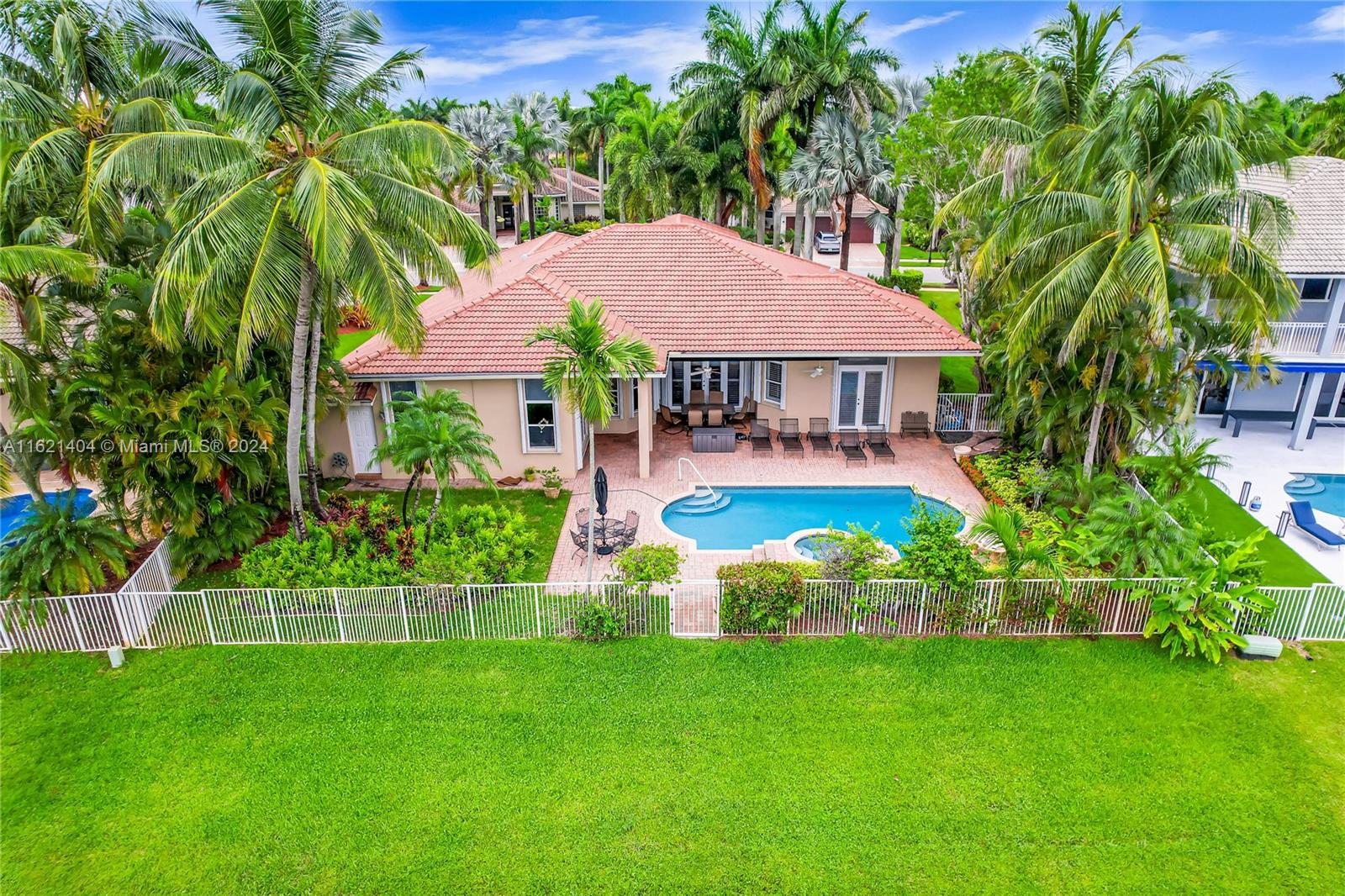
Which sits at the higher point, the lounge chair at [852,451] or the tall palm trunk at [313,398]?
the tall palm trunk at [313,398]

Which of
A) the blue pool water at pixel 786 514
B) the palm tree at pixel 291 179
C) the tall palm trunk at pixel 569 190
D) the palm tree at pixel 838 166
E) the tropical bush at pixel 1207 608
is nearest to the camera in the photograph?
the palm tree at pixel 291 179

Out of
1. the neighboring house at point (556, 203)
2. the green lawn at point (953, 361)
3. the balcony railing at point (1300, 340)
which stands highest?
the neighboring house at point (556, 203)

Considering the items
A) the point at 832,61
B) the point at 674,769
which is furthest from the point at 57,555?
the point at 832,61

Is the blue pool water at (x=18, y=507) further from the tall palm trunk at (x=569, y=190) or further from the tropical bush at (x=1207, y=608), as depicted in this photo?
the tall palm trunk at (x=569, y=190)

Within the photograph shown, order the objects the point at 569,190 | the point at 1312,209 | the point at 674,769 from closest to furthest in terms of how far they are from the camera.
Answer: the point at 674,769, the point at 1312,209, the point at 569,190

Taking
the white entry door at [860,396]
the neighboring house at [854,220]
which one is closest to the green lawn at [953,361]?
the white entry door at [860,396]

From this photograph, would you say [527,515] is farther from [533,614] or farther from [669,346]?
[669,346]
